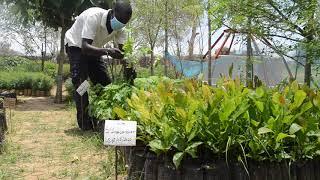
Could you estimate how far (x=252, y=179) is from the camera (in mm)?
2275

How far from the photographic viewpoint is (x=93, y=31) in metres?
4.78

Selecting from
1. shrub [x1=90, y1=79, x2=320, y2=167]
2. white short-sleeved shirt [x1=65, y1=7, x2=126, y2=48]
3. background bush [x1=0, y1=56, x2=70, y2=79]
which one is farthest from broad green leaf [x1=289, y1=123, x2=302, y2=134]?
background bush [x1=0, y1=56, x2=70, y2=79]

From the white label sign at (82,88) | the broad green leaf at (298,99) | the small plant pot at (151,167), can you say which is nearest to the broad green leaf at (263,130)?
the broad green leaf at (298,99)

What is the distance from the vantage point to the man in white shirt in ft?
15.3

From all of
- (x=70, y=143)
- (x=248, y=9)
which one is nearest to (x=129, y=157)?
(x=70, y=143)

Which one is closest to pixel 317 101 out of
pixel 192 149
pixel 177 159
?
pixel 192 149

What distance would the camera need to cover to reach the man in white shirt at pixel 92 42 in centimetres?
466

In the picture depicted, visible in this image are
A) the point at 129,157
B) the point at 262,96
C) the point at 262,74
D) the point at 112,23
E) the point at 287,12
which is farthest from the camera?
the point at 262,74

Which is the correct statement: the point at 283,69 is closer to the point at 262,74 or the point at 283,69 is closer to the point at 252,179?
the point at 262,74

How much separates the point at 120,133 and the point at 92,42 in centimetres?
261

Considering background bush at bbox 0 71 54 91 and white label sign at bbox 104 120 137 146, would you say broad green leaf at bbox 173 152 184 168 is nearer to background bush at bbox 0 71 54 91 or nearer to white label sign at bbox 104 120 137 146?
white label sign at bbox 104 120 137 146

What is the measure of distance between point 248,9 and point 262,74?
15.3 ft

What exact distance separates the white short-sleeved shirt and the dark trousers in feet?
0.46

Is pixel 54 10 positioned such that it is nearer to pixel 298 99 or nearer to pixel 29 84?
pixel 29 84
